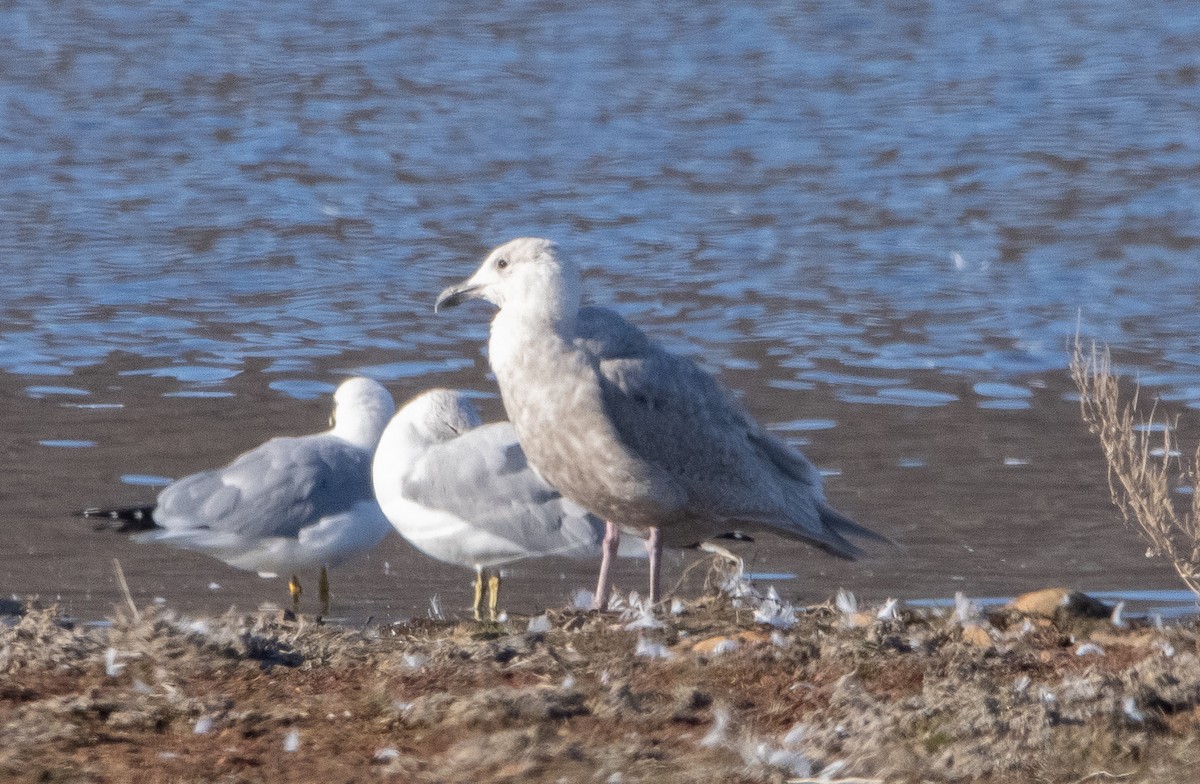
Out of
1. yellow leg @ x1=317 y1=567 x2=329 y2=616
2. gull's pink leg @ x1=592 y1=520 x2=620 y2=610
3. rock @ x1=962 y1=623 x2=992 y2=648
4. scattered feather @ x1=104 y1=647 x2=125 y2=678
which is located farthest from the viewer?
yellow leg @ x1=317 y1=567 x2=329 y2=616

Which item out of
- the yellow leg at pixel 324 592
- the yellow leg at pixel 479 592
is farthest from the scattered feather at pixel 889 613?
the yellow leg at pixel 324 592

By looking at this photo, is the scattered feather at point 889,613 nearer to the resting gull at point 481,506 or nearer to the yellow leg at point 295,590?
the resting gull at point 481,506

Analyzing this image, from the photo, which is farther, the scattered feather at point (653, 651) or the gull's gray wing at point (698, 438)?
the gull's gray wing at point (698, 438)

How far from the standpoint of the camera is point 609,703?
4.70 m

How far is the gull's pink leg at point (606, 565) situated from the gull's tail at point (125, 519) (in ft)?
6.65

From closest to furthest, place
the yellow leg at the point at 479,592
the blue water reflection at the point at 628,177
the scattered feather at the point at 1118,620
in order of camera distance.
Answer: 1. the scattered feather at the point at 1118,620
2. the yellow leg at the point at 479,592
3. the blue water reflection at the point at 628,177

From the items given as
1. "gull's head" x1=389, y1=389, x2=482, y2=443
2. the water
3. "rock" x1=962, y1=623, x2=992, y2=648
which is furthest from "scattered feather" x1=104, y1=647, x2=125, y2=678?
"gull's head" x1=389, y1=389, x2=482, y2=443

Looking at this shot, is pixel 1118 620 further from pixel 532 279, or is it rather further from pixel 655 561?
pixel 532 279

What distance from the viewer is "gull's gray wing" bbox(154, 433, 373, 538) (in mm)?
7902

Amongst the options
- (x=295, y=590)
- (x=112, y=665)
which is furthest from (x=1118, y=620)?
(x=295, y=590)

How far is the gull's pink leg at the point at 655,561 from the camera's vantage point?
21.3ft

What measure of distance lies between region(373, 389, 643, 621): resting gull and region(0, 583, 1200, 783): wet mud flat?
193cm

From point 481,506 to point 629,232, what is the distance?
6.94m

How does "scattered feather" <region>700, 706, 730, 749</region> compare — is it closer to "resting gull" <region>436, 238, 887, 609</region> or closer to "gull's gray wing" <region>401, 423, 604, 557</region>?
"resting gull" <region>436, 238, 887, 609</region>
